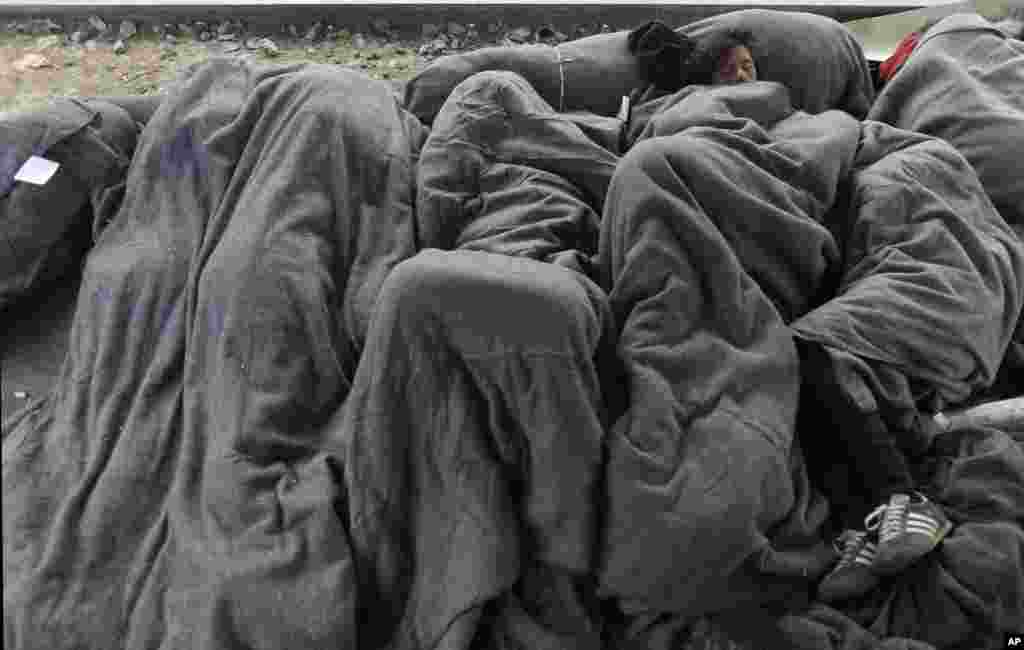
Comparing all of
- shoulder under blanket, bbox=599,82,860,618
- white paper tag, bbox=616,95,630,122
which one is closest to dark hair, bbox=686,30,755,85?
white paper tag, bbox=616,95,630,122

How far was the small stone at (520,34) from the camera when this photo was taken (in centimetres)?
250

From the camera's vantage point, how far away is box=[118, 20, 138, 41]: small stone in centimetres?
247

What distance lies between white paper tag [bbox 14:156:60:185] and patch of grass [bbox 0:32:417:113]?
0.82m

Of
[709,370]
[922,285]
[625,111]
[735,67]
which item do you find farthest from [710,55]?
[709,370]

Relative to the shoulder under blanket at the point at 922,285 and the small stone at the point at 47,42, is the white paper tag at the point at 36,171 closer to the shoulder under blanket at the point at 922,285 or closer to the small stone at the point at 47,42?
the small stone at the point at 47,42

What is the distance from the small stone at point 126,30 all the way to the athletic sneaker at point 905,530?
2375 mm

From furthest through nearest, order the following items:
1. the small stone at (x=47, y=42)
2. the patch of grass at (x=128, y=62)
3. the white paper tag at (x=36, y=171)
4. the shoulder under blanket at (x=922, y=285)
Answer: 1. the small stone at (x=47, y=42)
2. the patch of grass at (x=128, y=62)
3. the white paper tag at (x=36, y=171)
4. the shoulder under blanket at (x=922, y=285)

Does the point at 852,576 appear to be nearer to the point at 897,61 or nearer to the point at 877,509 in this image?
the point at 877,509

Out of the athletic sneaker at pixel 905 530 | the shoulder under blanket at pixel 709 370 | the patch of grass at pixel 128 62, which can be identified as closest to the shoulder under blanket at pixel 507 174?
the shoulder under blanket at pixel 709 370

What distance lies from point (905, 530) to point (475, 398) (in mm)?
631

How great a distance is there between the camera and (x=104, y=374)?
1390 mm

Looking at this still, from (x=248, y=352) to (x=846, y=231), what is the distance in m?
1.04

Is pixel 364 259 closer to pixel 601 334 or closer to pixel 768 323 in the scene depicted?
pixel 601 334

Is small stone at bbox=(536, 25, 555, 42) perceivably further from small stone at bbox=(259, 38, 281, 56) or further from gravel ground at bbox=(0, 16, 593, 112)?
small stone at bbox=(259, 38, 281, 56)
